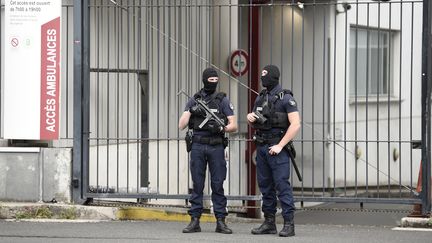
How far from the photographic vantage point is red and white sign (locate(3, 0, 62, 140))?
10.7 meters

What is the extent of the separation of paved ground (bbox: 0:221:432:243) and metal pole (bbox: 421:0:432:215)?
58cm

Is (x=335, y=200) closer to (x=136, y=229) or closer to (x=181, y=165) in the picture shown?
(x=136, y=229)

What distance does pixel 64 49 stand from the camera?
11.3 meters

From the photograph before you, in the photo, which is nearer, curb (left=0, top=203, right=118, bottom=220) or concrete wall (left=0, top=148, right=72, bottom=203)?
curb (left=0, top=203, right=118, bottom=220)

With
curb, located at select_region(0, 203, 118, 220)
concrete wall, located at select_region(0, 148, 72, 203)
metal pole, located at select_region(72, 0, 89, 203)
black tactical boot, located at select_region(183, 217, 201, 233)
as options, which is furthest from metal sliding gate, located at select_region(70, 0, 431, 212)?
black tactical boot, located at select_region(183, 217, 201, 233)

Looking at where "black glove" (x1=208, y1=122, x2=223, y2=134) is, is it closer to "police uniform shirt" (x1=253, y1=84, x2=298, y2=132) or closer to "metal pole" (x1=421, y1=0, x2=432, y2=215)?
"police uniform shirt" (x1=253, y1=84, x2=298, y2=132)

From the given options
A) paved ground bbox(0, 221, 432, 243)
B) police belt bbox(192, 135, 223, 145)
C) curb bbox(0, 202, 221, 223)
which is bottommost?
paved ground bbox(0, 221, 432, 243)

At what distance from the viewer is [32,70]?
10773 millimetres

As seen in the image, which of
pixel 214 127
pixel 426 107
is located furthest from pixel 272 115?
pixel 426 107

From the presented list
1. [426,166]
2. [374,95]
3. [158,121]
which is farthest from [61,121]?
[374,95]

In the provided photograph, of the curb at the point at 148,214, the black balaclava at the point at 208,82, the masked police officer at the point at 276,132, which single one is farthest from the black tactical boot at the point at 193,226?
the curb at the point at 148,214

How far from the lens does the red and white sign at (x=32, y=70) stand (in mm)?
10734

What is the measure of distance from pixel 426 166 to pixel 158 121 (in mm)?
3907

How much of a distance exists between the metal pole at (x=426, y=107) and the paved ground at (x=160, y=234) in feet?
1.92
